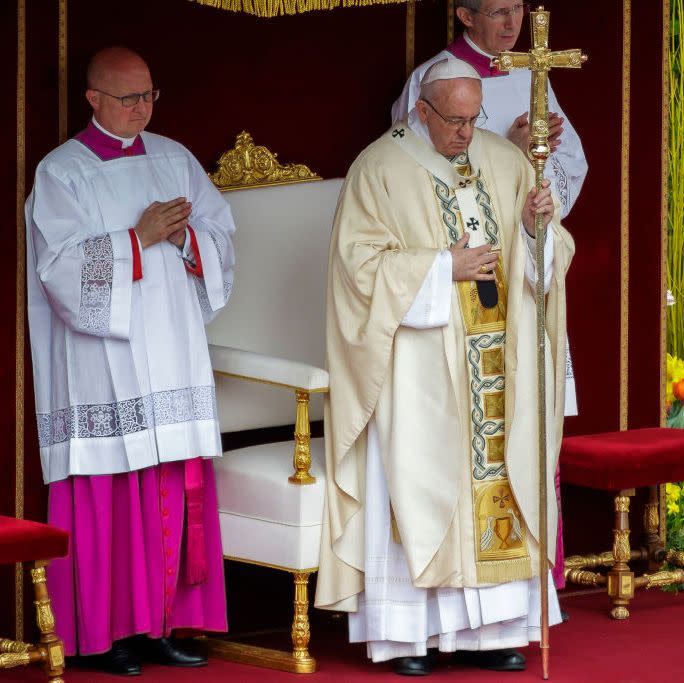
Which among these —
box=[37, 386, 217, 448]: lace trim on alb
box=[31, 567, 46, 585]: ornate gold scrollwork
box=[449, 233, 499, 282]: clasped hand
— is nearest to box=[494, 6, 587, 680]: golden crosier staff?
box=[449, 233, 499, 282]: clasped hand

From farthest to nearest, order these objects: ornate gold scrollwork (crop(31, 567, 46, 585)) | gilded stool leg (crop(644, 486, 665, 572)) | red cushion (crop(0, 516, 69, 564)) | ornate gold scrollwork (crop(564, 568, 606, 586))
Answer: gilded stool leg (crop(644, 486, 665, 572)) → ornate gold scrollwork (crop(564, 568, 606, 586)) → ornate gold scrollwork (crop(31, 567, 46, 585)) → red cushion (crop(0, 516, 69, 564))

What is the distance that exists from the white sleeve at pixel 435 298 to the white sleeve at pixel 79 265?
1030 mm

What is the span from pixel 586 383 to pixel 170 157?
241 cm

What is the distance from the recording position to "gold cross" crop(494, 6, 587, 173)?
701 centimetres

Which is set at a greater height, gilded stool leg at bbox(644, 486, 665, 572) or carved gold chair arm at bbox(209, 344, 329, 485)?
carved gold chair arm at bbox(209, 344, 329, 485)

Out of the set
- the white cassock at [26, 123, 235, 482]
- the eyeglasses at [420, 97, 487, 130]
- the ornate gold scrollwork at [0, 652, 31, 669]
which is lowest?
the ornate gold scrollwork at [0, 652, 31, 669]

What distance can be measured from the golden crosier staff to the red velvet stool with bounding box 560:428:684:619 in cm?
120

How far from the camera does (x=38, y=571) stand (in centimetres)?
716

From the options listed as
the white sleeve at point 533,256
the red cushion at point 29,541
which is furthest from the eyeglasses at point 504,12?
the red cushion at point 29,541

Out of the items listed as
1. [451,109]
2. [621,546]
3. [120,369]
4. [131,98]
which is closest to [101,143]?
[131,98]

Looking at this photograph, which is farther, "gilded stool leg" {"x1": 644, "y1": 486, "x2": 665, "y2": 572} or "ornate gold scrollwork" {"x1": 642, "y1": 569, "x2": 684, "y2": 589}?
"gilded stool leg" {"x1": 644, "y1": 486, "x2": 665, "y2": 572}

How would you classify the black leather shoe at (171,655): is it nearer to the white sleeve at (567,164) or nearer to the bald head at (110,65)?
the bald head at (110,65)

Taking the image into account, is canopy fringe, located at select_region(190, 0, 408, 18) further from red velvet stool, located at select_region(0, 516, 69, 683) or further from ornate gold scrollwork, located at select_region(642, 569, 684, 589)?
ornate gold scrollwork, located at select_region(642, 569, 684, 589)

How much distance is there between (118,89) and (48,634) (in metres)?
1.98
